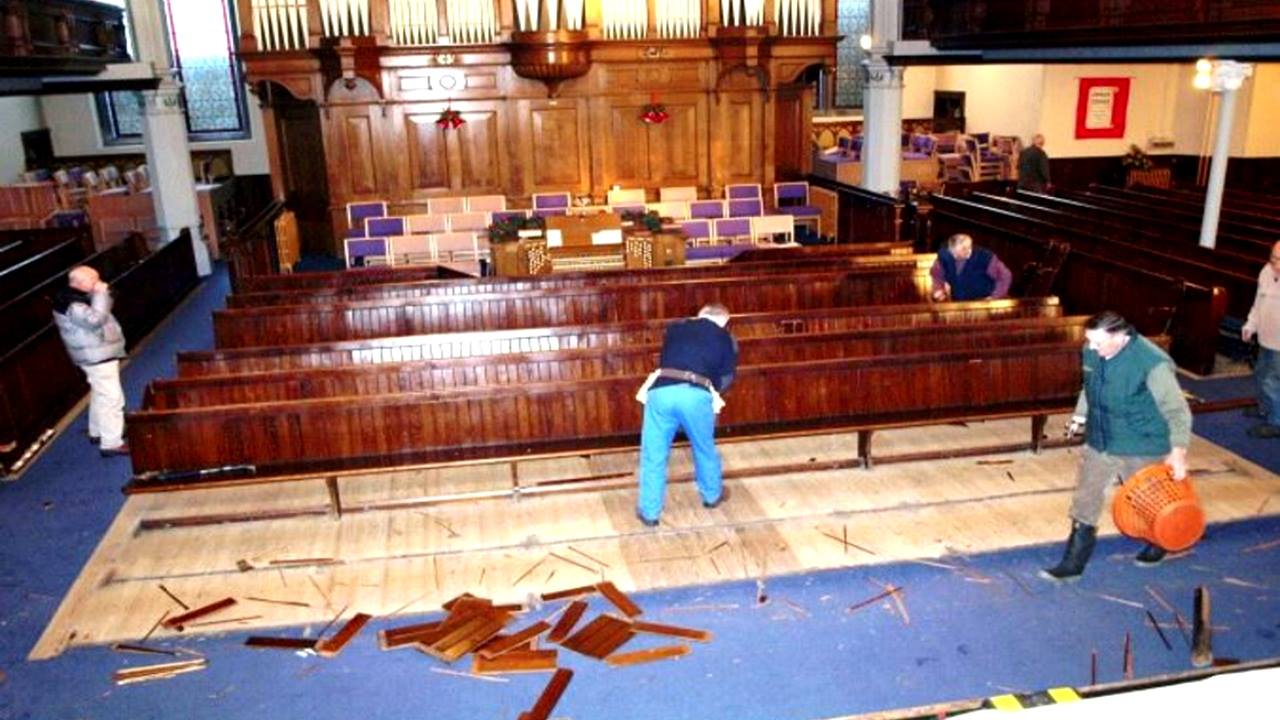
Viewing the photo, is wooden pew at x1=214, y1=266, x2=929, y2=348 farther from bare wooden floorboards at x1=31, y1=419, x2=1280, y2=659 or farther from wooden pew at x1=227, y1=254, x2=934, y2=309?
bare wooden floorboards at x1=31, y1=419, x2=1280, y2=659

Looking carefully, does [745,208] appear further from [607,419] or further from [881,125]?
[607,419]

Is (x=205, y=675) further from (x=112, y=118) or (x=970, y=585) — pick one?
(x=112, y=118)

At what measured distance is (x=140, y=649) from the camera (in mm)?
5207

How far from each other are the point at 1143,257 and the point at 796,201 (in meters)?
6.89

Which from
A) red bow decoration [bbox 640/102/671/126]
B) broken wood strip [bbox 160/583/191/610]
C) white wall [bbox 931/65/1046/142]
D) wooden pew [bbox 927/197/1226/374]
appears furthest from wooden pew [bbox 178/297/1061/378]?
white wall [bbox 931/65/1046/142]

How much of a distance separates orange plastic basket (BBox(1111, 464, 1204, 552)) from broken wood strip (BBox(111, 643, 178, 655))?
5101 mm

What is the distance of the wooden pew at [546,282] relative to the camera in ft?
31.1

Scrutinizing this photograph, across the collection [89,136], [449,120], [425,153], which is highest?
[449,120]

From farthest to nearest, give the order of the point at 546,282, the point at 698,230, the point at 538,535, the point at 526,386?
the point at 698,230
the point at 546,282
the point at 526,386
the point at 538,535

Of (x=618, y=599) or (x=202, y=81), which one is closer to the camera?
(x=618, y=599)

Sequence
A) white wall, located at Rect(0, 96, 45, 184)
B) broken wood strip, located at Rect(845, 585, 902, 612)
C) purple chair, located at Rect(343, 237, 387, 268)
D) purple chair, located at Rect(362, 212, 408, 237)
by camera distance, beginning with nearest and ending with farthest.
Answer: broken wood strip, located at Rect(845, 585, 902, 612)
purple chair, located at Rect(343, 237, 387, 268)
purple chair, located at Rect(362, 212, 408, 237)
white wall, located at Rect(0, 96, 45, 184)

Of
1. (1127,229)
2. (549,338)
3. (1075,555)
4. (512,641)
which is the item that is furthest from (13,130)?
(1075,555)

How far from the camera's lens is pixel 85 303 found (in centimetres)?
751

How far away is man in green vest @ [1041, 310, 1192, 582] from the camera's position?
490 centimetres
